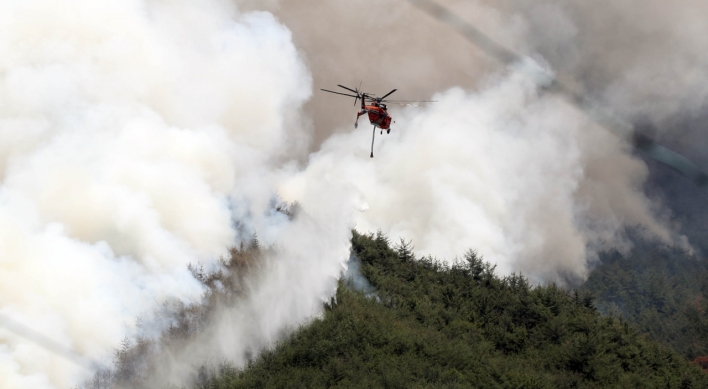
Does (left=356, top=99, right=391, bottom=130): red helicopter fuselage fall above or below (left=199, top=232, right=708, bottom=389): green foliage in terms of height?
above

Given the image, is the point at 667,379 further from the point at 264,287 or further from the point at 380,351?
the point at 264,287

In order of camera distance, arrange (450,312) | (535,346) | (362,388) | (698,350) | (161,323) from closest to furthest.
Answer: (362,388)
(161,323)
(535,346)
(450,312)
(698,350)

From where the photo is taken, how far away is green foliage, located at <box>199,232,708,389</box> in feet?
263

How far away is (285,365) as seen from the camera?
83938mm

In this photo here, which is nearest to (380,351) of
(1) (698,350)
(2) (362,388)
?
(2) (362,388)

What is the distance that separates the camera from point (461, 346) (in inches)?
3570

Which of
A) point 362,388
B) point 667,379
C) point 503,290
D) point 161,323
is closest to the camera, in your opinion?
point 362,388

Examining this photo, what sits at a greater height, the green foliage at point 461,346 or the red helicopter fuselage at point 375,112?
the red helicopter fuselage at point 375,112

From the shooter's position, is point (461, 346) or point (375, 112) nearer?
point (375, 112)

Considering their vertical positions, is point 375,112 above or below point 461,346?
above

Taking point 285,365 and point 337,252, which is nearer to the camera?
point 285,365

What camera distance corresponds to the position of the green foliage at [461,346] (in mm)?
80125

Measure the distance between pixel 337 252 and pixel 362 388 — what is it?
37.2 m

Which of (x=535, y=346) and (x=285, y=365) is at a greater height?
(x=285, y=365)
